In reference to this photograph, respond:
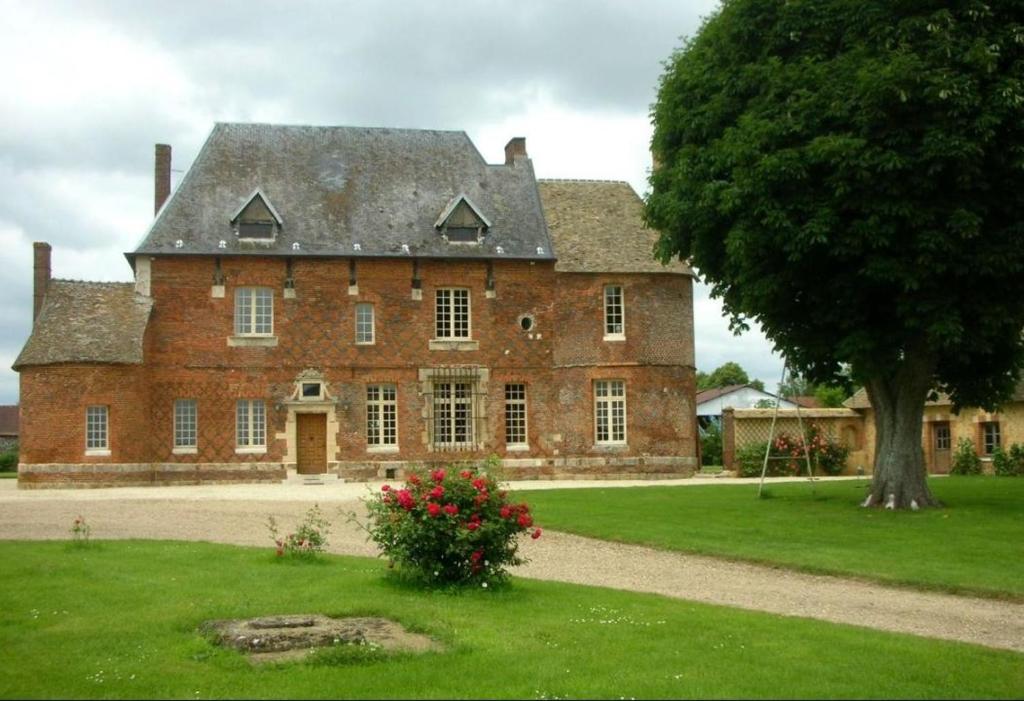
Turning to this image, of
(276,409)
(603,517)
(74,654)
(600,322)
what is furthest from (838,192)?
(276,409)

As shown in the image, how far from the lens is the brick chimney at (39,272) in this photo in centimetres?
3756

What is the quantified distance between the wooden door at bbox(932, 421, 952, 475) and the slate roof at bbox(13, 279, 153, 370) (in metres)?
26.2

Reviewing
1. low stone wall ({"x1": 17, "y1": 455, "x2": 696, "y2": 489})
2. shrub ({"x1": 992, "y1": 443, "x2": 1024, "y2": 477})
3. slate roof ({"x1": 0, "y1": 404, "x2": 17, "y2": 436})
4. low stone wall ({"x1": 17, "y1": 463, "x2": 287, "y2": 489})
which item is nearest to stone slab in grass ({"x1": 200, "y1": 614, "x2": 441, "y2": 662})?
low stone wall ({"x1": 17, "y1": 455, "x2": 696, "y2": 489})

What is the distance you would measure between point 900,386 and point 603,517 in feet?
22.3

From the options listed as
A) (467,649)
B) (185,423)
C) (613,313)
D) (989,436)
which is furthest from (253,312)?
(467,649)

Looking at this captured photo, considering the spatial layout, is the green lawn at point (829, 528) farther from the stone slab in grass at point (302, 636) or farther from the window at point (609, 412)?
the window at point (609, 412)

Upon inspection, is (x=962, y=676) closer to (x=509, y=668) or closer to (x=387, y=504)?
(x=509, y=668)

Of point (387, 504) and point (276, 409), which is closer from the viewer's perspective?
point (387, 504)

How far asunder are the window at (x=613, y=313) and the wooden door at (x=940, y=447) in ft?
38.9

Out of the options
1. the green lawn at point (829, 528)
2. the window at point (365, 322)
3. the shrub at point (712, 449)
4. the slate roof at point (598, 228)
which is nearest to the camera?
the green lawn at point (829, 528)

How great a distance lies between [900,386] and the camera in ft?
72.5

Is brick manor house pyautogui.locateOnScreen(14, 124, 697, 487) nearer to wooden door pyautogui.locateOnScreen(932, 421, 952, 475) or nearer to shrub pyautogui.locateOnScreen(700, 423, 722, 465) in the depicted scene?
wooden door pyautogui.locateOnScreen(932, 421, 952, 475)

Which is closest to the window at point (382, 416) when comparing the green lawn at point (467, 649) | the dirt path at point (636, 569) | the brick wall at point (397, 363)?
the brick wall at point (397, 363)

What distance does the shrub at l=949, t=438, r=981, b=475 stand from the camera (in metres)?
35.4
